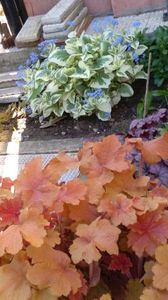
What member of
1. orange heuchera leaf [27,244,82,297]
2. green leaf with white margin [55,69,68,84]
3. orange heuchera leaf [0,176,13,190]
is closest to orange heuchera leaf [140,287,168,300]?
orange heuchera leaf [27,244,82,297]

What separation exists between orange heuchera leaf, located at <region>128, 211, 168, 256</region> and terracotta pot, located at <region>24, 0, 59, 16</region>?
3480 millimetres

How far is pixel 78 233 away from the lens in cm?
70

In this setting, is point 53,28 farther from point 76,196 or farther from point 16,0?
point 76,196

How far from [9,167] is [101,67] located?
919 millimetres

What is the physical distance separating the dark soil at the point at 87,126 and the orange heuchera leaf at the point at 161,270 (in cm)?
205

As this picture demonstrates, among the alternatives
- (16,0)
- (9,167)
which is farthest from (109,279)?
(16,0)

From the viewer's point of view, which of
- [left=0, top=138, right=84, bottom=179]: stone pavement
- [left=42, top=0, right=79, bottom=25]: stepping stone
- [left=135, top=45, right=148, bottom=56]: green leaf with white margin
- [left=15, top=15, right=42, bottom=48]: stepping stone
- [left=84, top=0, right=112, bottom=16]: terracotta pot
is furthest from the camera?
[left=84, top=0, right=112, bottom=16]: terracotta pot

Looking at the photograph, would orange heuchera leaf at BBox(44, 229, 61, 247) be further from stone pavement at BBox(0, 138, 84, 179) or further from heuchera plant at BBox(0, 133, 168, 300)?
stone pavement at BBox(0, 138, 84, 179)

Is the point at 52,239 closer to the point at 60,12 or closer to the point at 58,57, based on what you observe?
the point at 58,57

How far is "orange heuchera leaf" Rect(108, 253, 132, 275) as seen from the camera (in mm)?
760

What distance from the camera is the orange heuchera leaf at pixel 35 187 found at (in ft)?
2.39

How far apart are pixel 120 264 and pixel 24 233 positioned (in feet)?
0.67

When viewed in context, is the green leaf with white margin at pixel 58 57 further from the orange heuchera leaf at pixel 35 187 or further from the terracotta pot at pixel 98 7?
the orange heuchera leaf at pixel 35 187

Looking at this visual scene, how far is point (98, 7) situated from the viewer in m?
3.84
